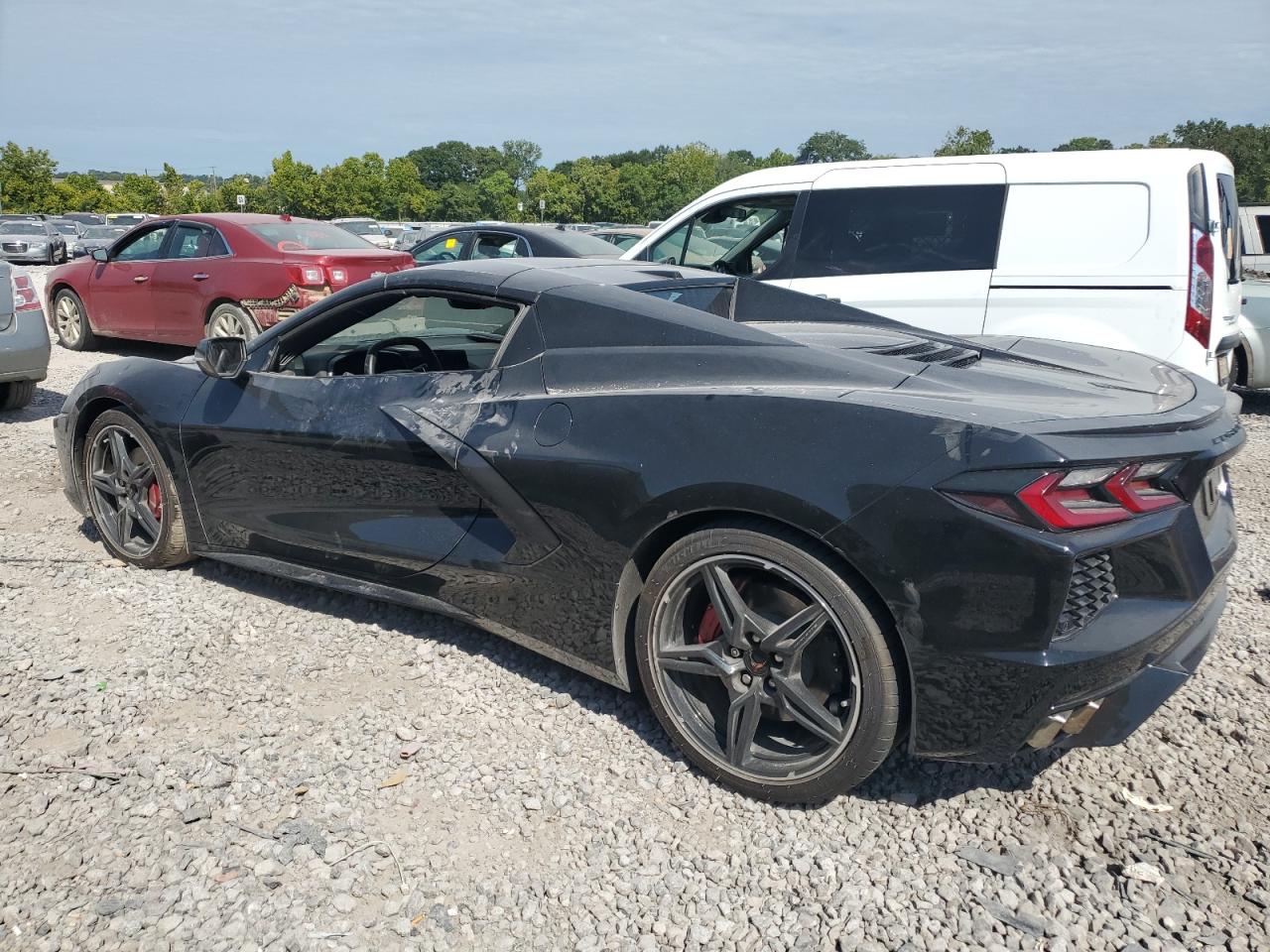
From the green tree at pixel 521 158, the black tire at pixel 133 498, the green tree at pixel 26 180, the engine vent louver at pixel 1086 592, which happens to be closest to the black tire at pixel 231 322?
the black tire at pixel 133 498

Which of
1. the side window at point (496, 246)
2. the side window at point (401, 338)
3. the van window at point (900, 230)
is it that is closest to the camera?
the side window at point (401, 338)

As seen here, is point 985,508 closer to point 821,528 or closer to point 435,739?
point 821,528

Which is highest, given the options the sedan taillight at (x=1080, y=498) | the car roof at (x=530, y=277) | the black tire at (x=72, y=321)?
the car roof at (x=530, y=277)

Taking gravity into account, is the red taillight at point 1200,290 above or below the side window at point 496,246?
below

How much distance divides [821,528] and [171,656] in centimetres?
244

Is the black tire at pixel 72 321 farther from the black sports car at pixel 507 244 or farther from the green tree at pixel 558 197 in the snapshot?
the green tree at pixel 558 197

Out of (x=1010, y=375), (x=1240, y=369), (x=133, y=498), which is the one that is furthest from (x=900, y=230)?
(x=133, y=498)

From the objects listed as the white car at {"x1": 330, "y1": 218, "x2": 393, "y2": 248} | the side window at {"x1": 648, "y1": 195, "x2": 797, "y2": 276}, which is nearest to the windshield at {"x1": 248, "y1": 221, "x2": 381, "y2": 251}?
the side window at {"x1": 648, "y1": 195, "x2": 797, "y2": 276}

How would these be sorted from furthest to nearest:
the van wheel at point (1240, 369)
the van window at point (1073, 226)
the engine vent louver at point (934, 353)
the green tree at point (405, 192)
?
the green tree at point (405, 192) < the van wheel at point (1240, 369) < the van window at point (1073, 226) < the engine vent louver at point (934, 353)

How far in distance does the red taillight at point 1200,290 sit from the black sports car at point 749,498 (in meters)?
2.49

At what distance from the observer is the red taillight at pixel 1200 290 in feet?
18.5

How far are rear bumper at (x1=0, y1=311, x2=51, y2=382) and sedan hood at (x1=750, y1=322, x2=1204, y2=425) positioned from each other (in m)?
6.37

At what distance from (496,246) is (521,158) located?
14119 centimetres

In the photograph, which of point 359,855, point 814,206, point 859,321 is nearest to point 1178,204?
point 814,206
